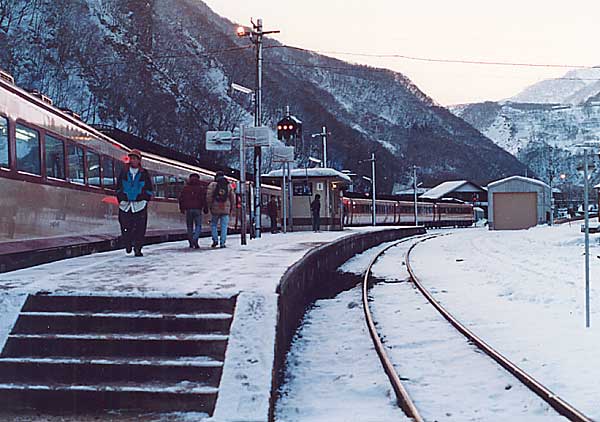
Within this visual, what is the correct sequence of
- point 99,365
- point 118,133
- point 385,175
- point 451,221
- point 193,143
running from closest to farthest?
point 99,365
point 118,133
point 451,221
point 193,143
point 385,175

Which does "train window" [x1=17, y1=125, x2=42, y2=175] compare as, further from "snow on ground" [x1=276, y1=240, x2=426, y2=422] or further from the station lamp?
the station lamp

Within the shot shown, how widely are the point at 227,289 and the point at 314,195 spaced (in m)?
27.0

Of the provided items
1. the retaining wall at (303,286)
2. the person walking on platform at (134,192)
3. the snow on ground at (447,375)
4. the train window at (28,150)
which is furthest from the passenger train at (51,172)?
the snow on ground at (447,375)

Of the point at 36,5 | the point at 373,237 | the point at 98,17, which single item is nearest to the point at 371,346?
the point at 373,237

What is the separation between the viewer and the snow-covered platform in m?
6.18

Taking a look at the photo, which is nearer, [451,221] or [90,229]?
[90,229]

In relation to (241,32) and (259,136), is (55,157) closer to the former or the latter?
(259,136)

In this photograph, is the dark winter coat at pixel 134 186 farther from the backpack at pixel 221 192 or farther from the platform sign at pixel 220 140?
the platform sign at pixel 220 140

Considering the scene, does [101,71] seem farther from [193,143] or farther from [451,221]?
[451,221]

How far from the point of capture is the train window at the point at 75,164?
45.5 ft

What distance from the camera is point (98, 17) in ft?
412

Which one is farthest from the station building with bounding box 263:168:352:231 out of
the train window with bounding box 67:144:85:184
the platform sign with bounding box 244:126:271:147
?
the train window with bounding box 67:144:85:184

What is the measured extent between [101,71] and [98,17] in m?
20.7

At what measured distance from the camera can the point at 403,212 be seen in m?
71.2
